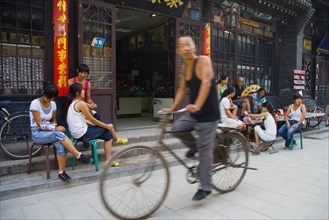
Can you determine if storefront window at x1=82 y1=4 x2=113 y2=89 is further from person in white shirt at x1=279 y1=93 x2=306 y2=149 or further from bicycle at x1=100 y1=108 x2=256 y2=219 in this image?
person in white shirt at x1=279 y1=93 x2=306 y2=149

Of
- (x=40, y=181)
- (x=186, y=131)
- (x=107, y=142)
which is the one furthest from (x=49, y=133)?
(x=186, y=131)

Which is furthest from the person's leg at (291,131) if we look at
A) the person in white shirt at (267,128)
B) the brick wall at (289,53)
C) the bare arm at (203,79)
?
the bare arm at (203,79)

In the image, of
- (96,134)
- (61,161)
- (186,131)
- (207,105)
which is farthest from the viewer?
(96,134)

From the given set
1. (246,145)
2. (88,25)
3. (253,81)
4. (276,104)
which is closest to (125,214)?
(246,145)

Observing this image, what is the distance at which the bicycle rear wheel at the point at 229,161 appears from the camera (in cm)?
390

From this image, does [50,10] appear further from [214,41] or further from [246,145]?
[214,41]

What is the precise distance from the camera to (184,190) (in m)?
4.27

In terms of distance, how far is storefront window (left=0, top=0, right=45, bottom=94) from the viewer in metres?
5.33

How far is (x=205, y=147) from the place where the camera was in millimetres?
3420

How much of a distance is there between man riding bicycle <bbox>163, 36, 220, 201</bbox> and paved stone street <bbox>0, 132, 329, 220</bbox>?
0.39 m

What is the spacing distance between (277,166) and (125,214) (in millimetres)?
3756

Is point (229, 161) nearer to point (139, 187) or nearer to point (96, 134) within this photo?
point (139, 187)

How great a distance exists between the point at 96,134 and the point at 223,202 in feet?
7.70

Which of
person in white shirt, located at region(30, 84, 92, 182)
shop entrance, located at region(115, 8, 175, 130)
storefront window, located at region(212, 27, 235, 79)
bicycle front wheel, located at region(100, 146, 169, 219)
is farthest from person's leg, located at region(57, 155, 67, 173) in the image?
storefront window, located at region(212, 27, 235, 79)
